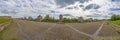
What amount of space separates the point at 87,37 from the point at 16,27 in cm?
846

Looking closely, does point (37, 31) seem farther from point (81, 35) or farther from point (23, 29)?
point (81, 35)

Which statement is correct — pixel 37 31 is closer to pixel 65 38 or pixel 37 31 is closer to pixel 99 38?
pixel 65 38

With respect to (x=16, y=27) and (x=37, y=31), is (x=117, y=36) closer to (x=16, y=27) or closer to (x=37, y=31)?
(x=37, y=31)

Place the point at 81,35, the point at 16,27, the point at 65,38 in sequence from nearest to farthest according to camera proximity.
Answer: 1. the point at 65,38
2. the point at 81,35
3. the point at 16,27

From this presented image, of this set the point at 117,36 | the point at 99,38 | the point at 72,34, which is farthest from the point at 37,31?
the point at 117,36

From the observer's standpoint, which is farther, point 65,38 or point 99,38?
point 99,38

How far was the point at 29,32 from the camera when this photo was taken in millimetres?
30125

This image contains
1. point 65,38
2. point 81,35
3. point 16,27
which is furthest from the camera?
point 16,27

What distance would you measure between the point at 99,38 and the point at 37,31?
6.47m

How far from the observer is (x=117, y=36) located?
3306 cm

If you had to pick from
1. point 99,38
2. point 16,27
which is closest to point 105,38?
point 99,38

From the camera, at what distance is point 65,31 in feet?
102

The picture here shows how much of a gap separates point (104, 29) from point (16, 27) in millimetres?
10165

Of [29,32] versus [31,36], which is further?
[29,32]
